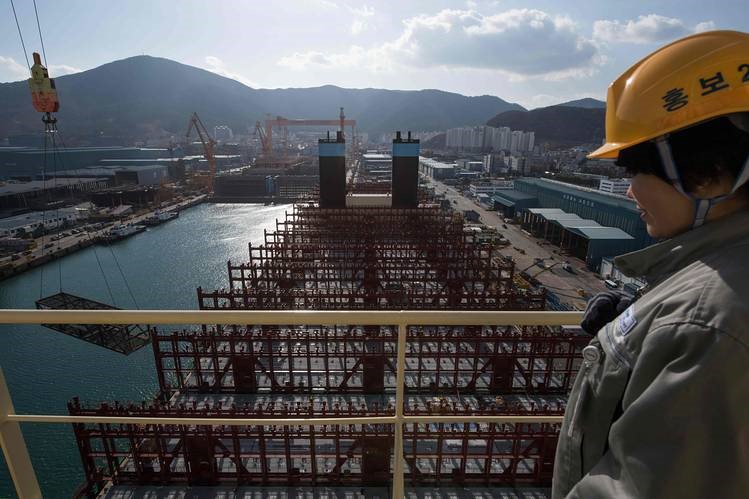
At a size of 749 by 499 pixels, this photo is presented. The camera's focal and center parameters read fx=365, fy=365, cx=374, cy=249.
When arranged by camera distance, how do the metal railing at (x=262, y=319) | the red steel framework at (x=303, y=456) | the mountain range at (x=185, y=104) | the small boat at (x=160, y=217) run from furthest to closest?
the mountain range at (x=185, y=104), the small boat at (x=160, y=217), the red steel framework at (x=303, y=456), the metal railing at (x=262, y=319)

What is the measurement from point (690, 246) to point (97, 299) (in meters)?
22.6

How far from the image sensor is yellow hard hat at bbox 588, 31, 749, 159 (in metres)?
0.67

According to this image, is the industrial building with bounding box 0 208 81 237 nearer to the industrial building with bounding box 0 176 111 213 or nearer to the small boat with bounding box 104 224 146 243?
the industrial building with bounding box 0 176 111 213

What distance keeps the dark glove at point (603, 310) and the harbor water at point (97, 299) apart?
11597mm

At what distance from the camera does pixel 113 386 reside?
1130 cm

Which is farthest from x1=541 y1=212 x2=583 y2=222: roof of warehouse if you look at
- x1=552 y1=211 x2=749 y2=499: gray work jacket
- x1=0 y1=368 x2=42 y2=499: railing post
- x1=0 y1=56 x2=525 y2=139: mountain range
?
x1=0 y1=56 x2=525 y2=139: mountain range

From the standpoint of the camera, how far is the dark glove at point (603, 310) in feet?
2.87

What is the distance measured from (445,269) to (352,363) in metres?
4.14

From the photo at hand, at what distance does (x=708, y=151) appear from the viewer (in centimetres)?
68

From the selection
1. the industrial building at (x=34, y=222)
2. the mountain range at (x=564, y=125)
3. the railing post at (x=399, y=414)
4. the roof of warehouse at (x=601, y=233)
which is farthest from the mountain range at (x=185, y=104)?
the railing post at (x=399, y=414)

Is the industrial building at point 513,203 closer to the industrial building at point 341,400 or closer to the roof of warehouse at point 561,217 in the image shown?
the roof of warehouse at point 561,217

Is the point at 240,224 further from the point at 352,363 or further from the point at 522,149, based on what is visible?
the point at 522,149

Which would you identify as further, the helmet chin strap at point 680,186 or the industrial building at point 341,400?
Result: the industrial building at point 341,400

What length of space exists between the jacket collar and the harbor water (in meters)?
11.8
